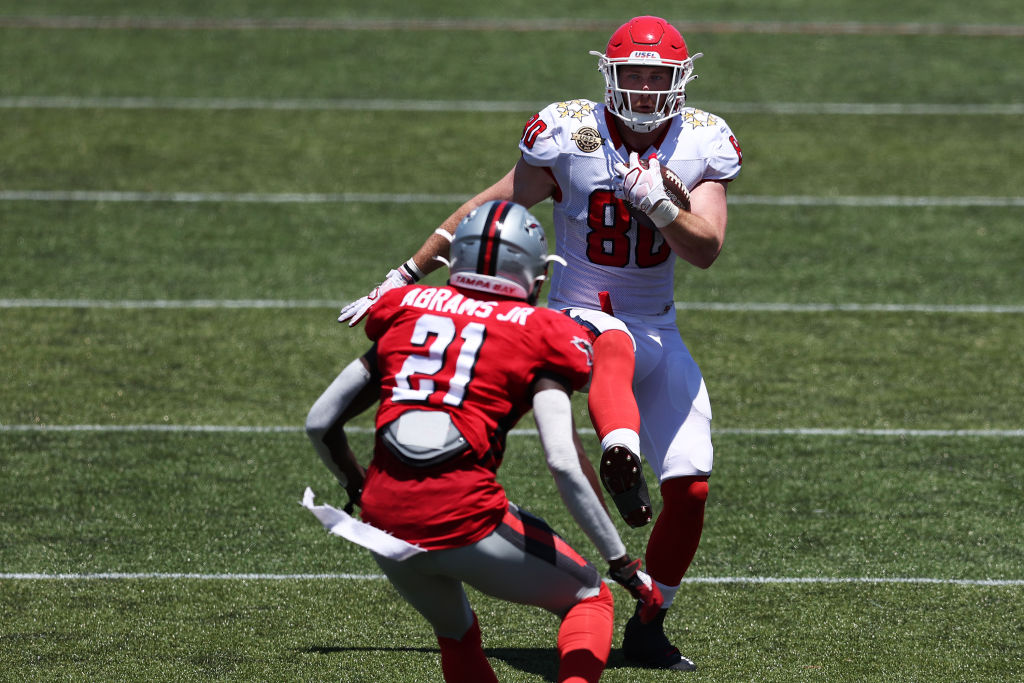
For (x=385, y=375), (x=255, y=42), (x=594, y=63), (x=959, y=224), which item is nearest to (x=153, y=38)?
(x=255, y=42)

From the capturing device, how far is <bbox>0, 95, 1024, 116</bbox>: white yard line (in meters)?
12.3

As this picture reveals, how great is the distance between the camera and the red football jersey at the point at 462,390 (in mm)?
3434

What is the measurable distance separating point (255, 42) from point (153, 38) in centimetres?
102

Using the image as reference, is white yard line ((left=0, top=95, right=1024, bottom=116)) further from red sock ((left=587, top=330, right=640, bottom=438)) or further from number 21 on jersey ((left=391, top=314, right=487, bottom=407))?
number 21 on jersey ((left=391, top=314, right=487, bottom=407))

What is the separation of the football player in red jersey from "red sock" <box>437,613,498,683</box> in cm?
16

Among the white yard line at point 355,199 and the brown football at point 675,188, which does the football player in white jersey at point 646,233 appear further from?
the white yard line at point 355,199

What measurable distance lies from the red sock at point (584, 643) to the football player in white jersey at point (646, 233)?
954 mm

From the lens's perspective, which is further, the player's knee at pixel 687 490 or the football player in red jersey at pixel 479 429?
the player's knee at pixel 687 490

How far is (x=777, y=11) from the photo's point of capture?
15.0 metres

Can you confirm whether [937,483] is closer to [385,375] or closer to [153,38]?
[385,375]

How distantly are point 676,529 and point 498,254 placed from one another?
1.37m

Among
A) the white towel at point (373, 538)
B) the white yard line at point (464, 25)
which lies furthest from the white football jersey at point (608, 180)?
the white yard line at point (464, 25)

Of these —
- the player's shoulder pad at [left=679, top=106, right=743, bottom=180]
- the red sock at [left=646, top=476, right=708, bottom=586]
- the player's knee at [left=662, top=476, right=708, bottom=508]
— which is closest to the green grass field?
the red sock at [left=646, top=476, right=708, bottom=586]

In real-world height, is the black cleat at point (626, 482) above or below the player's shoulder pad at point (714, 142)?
below
